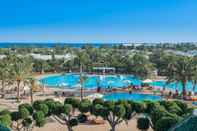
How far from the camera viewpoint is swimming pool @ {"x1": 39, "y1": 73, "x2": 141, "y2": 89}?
46812 mm

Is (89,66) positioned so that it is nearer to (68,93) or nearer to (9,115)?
(68,93)

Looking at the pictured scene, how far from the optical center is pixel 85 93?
39062 millimetres

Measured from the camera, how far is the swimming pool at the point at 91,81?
4681 centimetres

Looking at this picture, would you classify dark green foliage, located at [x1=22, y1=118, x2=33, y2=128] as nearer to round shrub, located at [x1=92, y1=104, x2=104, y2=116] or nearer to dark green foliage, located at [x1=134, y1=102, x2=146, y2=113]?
round shrub, located at [x1=92, y1=104, x2=104, y2=116]

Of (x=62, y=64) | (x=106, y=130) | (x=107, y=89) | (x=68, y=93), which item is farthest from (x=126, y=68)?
(x=106, y=130)

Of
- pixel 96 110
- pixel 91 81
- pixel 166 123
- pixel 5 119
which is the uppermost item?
pixel 166 123

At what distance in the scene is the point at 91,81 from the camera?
170 ft

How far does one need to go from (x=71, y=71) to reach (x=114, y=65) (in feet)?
25.7

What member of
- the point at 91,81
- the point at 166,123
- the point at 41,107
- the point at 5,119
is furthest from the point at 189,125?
the point at 91,81

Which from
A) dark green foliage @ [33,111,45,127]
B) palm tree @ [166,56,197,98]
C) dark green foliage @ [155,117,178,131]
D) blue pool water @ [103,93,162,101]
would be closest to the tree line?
dark green foliage @ [33,111,45,127]

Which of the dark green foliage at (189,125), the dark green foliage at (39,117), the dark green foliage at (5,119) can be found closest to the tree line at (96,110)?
the dark green foliage at (39,117)

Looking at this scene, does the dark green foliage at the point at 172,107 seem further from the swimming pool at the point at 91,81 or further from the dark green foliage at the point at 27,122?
the swimming pool at the point at 91,81

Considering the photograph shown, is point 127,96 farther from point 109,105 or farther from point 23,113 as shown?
point 23,113

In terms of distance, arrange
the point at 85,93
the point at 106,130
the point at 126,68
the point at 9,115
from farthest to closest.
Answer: the point at 126,68
the point at 85,93
the point at 106,130
the point at 9,115
